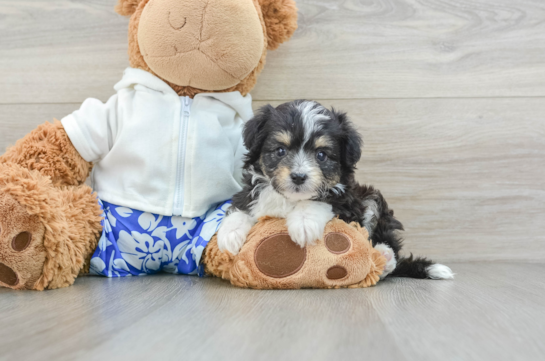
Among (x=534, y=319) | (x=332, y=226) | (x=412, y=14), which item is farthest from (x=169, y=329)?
(x=412, y=14)

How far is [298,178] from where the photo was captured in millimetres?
1620

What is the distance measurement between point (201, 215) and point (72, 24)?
1330mm

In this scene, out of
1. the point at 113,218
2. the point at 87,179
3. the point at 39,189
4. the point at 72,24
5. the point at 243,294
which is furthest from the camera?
the point at 72,24

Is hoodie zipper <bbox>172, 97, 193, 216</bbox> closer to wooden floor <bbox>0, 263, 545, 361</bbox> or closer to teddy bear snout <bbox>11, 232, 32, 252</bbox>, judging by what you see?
wooden floor <bbox>0, 263, 545, 361</bbox>

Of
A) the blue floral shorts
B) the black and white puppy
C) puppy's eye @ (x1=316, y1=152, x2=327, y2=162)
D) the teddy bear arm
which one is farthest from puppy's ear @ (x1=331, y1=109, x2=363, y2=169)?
the teddy bear arm

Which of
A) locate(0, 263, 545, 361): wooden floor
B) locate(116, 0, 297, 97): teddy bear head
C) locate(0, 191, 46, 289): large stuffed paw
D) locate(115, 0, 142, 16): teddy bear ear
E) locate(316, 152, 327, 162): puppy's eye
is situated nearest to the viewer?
locate(0, 263, 545, 361): wooden floor

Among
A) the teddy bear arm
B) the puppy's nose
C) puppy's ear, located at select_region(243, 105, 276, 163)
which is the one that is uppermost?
puppy's ear, located at select_region(243, 105, 276, 163)

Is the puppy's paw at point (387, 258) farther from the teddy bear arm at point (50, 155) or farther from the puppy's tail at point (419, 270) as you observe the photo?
the teddy bear arm at point (50, 155)

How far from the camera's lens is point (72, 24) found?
2416 millimetres

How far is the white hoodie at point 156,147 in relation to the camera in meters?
1.97

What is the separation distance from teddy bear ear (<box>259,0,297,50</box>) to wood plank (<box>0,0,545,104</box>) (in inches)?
11.8

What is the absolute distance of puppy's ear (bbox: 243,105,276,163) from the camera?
1808 mm

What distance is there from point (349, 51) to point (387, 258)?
46.8 inches

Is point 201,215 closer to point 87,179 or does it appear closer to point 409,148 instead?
point 87,179
